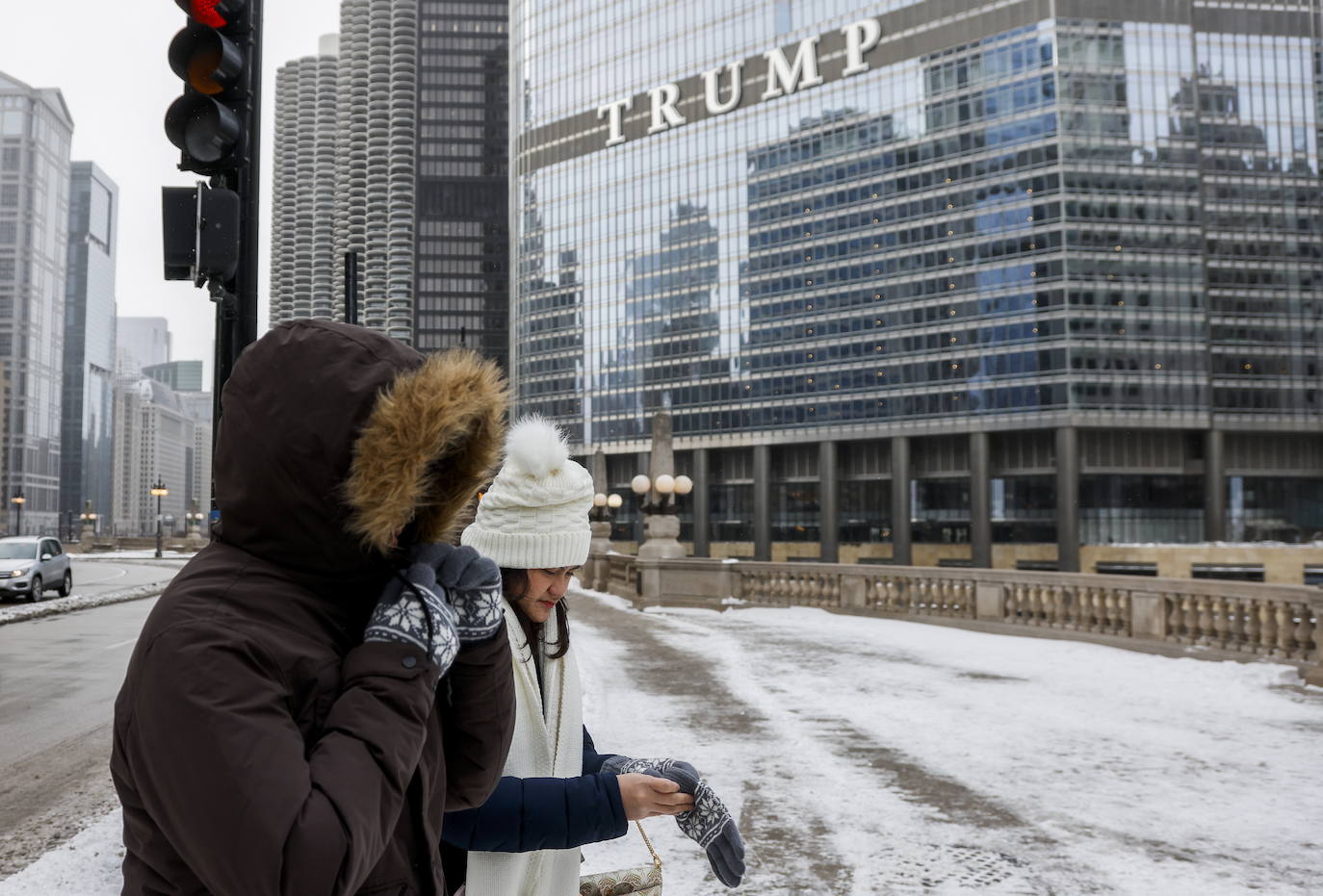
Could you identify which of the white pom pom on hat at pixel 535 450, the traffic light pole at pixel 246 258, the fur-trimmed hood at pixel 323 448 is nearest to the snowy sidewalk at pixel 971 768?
the traffic light pole at pixel 246 258

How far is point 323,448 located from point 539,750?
1.28 metres

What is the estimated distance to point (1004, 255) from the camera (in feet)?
234

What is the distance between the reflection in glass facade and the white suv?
196ft

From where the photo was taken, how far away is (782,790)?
7.04 meters

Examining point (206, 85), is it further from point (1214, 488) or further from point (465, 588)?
point (1214, 488)

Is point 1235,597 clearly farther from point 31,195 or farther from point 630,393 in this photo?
point 31,195

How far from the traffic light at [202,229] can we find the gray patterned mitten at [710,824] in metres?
3.44

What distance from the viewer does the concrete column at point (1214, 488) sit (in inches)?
2702

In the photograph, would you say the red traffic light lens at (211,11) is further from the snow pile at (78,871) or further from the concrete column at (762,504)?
the concrete column at (762,504)

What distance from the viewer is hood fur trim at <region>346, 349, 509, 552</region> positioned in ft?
4.81

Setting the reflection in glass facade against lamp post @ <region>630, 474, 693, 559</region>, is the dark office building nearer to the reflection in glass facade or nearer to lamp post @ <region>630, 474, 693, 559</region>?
the reflection in glass facade

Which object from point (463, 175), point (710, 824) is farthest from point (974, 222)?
point (463, 175)

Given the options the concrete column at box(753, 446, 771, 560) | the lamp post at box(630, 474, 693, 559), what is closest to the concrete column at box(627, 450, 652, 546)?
the concrete column at box(753, 446, 771, 560)

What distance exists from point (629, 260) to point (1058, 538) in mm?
50637
